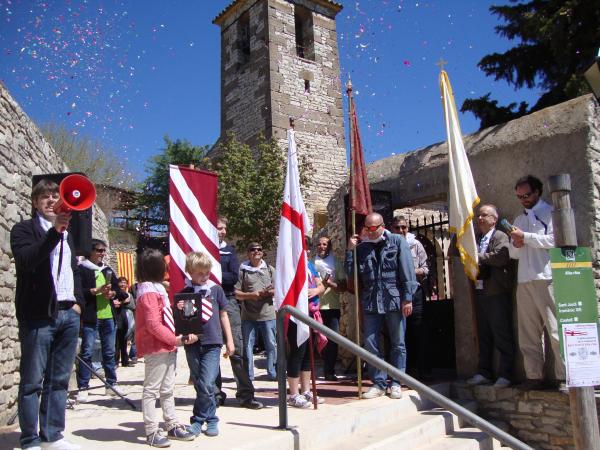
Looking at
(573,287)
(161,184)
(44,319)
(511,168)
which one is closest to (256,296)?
(44,319)

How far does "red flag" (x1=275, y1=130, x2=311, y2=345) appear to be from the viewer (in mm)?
4936

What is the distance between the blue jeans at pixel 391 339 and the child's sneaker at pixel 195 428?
208 cm

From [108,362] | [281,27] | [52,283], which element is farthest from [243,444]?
[281,27]

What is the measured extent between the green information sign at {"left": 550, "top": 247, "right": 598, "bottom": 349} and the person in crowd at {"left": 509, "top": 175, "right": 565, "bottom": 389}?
729mm

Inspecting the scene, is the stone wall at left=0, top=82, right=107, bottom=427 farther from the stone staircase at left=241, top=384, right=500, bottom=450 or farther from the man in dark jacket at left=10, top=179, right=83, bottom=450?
the stone staircase at left=241, top=384, right=500, bottom=450

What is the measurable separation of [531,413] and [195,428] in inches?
142

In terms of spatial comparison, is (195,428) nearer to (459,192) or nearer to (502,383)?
(502,383)

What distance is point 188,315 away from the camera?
3857mm

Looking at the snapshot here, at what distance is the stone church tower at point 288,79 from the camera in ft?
67.2

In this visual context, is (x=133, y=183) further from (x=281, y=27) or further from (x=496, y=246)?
(x=496, y=246)

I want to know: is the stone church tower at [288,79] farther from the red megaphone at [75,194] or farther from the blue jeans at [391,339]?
the red megaphone at [75,194]

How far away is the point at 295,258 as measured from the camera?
5.09 m

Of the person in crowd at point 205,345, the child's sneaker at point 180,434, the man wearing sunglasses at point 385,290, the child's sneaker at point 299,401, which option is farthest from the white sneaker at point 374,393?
the child's sneaker at point 180,434

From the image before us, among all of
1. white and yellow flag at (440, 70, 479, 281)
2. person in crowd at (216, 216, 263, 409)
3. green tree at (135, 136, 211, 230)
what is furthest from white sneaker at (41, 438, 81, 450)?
green tree at (135, 136, 211, 230)
